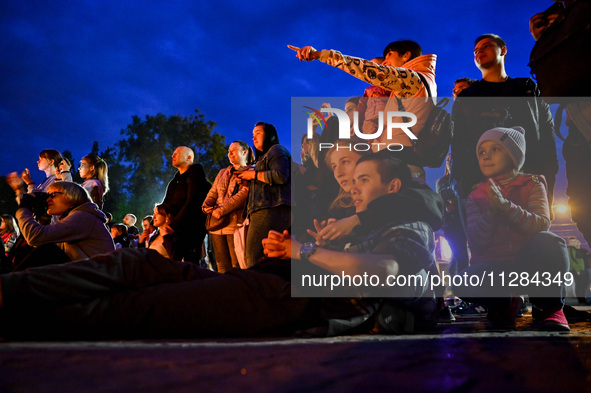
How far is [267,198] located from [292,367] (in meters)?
2.24

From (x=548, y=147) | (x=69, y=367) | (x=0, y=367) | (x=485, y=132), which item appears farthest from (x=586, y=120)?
(x=0, y=367)

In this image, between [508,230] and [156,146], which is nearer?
[508,230]

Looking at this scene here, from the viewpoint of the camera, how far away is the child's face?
2.57 meters

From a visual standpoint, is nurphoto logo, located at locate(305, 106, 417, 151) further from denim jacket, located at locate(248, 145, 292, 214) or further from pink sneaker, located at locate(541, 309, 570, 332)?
pink sneaker, located at locate(541, 309, 570, 332)

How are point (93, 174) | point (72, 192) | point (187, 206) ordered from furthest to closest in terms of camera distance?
point (93, 174) → point (187, 206) → point (72, 192)

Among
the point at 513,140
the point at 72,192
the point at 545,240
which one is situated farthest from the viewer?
the point at 72,192

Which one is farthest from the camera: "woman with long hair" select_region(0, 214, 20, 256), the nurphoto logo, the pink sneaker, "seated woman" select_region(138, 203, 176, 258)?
"woman with long hair" select_region(0, 214, 20, 256)

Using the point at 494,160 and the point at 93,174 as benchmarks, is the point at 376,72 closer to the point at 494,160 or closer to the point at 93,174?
the point at 494,160

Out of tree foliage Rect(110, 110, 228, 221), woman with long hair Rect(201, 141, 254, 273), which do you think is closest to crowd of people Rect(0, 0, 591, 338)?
woman with long hair Rect(201, 141, 254, 273)

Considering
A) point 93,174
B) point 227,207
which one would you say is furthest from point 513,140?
point 93,174

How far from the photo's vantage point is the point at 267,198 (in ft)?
10.8

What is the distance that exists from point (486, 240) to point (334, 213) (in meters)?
1.02

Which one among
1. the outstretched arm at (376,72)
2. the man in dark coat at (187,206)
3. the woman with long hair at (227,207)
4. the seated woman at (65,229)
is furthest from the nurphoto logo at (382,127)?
the man in dark coat at (187,206)

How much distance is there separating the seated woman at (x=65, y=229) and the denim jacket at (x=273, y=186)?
1.20 meters
